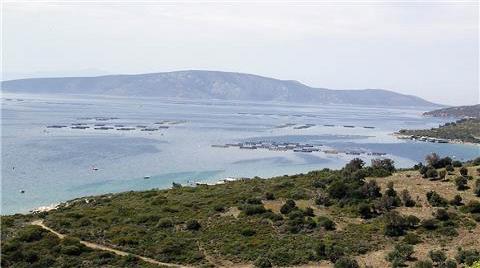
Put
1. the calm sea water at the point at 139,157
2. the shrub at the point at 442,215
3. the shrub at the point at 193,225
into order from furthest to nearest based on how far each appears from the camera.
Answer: the calm sea water at the point at 139,157
the shrub at the point at 193,225
the shrub at the point at 442,215

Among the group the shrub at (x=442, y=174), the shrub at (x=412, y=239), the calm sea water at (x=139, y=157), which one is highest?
the shrub at (x=442, y=174)

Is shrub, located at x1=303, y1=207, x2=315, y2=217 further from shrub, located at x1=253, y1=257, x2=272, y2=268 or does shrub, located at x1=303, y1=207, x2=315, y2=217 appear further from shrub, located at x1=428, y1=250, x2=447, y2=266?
shrub, located at x1=428, y1=250, x2=447, y2=266

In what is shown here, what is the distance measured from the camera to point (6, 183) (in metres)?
83.0

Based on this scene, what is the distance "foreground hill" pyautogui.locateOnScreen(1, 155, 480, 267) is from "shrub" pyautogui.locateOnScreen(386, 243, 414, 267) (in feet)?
0.22

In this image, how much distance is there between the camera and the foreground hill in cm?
3127

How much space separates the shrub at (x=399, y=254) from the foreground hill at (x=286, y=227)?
67 mm

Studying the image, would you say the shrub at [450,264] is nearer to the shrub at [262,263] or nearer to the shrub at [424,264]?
the shrub at [424,264]

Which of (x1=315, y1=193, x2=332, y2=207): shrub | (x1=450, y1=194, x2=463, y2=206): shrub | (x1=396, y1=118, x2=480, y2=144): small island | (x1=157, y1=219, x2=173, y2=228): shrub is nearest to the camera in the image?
(x1=157, y1=219, x2=173, y2=228): shrub

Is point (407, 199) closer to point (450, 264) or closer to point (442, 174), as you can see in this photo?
point (442, 174)

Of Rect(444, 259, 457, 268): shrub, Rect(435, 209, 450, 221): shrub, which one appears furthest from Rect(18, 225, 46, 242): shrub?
Rect(435, 209, 450, 221): shrub

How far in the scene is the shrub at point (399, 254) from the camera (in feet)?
96.9

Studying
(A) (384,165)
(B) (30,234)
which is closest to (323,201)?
(A) (384,165)

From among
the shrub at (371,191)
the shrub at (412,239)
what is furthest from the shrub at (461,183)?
the shrub at (412,239)

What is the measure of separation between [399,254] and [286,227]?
910 centimetres
